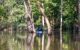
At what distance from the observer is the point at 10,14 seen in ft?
128

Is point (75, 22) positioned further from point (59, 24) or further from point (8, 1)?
point (8, 1)

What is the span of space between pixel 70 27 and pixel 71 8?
3490 mm

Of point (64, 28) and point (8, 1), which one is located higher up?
point (8, 1)

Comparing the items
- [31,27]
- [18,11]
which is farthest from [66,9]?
[31,27]

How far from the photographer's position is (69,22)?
126ft

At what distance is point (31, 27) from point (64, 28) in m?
15.7

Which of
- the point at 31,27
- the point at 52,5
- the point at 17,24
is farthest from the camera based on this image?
the point at 17,24

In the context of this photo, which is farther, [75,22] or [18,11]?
[18,11]

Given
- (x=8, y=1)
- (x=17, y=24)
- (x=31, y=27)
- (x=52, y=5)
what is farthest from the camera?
(x=17, y=24)

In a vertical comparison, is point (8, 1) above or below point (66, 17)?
above

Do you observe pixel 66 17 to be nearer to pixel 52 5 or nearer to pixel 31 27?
pixel 52 5

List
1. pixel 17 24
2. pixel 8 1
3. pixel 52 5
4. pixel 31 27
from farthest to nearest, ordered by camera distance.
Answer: pixel 17 24, pixel 52 5, pixel 8 1, pixel 31 27

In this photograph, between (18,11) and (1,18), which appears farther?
(18,11)

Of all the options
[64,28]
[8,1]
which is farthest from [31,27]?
[64,28]
